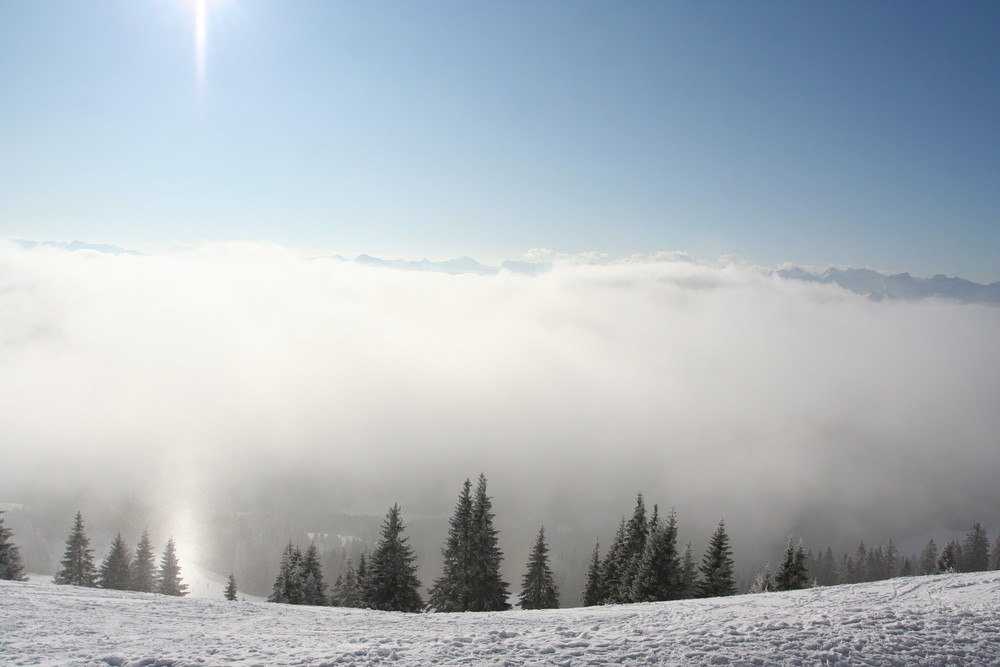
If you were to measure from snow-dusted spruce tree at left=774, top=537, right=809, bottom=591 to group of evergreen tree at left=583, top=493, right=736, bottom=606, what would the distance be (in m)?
2.93

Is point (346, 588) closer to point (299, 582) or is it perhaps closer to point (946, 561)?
point (299, 582)

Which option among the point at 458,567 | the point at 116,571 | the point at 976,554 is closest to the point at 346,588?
the point at 458,567

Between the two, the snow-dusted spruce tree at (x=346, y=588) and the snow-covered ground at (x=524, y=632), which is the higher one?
the snow-covered ground at (x=524, y=632)

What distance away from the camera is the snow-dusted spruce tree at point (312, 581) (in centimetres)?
3316

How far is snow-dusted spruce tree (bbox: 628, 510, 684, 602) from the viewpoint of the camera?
29.8 m

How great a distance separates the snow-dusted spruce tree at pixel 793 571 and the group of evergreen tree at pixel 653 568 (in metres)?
2.93

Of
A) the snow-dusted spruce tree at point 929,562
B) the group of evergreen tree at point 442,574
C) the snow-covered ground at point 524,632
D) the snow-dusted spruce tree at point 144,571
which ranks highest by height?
the snow-covered ground at point 524,632

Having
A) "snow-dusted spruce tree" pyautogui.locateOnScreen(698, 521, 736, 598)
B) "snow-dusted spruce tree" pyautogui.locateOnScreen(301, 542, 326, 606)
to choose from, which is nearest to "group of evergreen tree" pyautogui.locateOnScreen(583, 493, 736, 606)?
"snow-dusted spruce tree" pyautogui.locateOnScreen(698, 521, 736, 598)

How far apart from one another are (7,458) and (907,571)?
825ft

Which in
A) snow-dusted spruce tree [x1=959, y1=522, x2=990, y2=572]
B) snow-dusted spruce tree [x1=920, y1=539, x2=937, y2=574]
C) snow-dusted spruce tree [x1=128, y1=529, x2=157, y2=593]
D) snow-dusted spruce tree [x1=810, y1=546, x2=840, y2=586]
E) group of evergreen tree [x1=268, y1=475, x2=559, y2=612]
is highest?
group of evergreen tree [x1=268, y1=475, x2=559, y2=612]

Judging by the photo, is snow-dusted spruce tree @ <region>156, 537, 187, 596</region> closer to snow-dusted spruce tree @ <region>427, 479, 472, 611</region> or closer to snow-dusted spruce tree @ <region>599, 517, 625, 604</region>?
snow-dusted spruce tree @ <region>427, 479, 472, 611</region>

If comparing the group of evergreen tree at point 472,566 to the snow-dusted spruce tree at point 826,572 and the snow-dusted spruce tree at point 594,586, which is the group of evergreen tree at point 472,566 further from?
the snow-dusted spruce tree at point 826,572

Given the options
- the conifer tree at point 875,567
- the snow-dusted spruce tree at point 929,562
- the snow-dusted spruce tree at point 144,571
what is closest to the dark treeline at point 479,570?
the snow-dusted spruce tree at point 144,571

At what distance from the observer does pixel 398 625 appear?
12172mm
